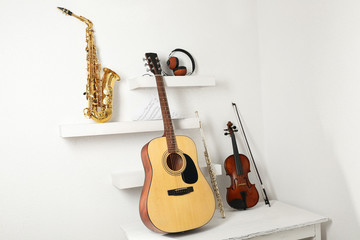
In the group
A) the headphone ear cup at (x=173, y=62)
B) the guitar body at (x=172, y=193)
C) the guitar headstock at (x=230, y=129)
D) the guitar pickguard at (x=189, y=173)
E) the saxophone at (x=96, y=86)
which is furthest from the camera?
the guitar headstock at (x=230, y=129)

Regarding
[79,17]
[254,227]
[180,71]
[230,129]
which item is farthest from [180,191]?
[79,17]

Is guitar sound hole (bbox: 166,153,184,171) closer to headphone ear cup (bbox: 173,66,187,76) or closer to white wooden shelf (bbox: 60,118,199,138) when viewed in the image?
white wooden shelf (bbox: 60,118,199,138)

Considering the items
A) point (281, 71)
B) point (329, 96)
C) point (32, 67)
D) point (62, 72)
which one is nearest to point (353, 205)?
point (329, 96)

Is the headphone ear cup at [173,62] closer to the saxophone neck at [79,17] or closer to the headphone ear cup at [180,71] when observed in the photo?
the headphone ear cup at [180,71]

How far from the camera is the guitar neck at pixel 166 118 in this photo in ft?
6.77

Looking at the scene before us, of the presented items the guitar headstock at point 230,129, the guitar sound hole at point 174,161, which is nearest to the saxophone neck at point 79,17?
the guitar sound hole at point 174,161

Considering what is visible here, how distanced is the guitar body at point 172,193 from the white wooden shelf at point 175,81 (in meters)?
0.37

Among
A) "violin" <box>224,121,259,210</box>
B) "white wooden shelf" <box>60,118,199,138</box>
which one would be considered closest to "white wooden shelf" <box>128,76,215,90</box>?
"white wooden shelf" <box>60,118,199,138</box>

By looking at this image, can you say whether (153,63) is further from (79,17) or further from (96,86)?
(79,17)

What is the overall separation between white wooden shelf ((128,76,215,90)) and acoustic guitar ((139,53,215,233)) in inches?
4.8

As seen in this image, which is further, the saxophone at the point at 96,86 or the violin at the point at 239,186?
A: the violin at the point at 239,186

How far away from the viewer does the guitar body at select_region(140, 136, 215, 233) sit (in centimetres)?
191

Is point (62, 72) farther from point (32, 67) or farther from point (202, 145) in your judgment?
point (202, 145)

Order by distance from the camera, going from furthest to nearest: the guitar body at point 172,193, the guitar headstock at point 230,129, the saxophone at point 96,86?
the guitar headstock at point 230,129
the saxophone at point 96,86
the guitar body at point 172,193
